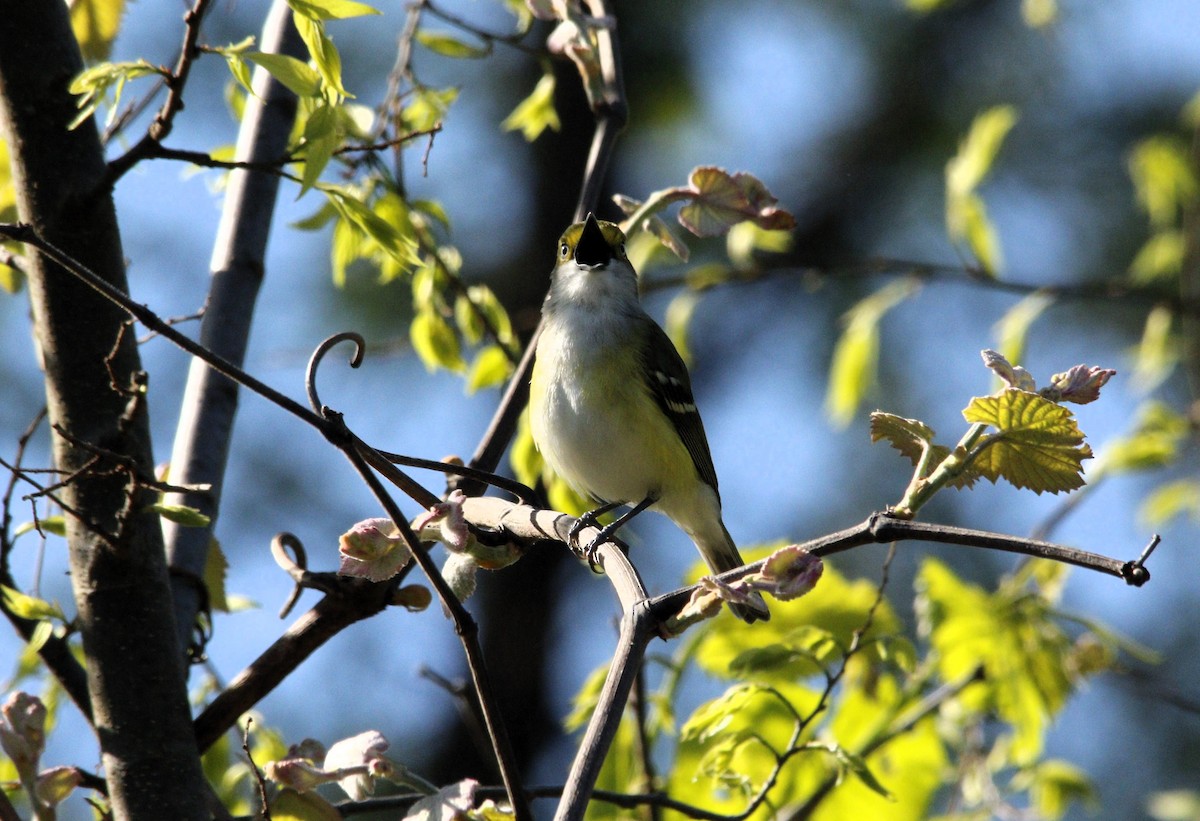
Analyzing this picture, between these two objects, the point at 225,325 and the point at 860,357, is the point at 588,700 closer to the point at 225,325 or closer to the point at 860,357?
the point at 225,325

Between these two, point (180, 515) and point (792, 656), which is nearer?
point (180, 515)

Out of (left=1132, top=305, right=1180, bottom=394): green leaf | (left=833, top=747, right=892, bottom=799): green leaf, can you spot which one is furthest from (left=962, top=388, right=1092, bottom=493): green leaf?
(left=1132, top=305, right=1180, bottom=394): green leaf

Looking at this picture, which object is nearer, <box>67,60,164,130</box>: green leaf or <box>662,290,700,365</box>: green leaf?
<box>67,60,164,130</box>: green leaf

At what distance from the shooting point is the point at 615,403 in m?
3.34

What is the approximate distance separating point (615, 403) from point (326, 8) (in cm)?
175

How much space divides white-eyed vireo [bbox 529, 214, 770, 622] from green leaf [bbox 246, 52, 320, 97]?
54.0 inches

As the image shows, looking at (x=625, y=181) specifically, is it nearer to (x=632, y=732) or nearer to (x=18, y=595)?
(x=632, y=732)

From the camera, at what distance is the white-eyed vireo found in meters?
3.30

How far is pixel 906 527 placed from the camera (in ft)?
3.55

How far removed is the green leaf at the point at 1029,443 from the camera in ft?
4.22

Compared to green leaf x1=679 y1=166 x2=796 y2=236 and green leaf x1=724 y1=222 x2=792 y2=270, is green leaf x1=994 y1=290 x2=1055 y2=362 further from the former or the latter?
green leaf x1=679 y1=166 x2=796 y2=236

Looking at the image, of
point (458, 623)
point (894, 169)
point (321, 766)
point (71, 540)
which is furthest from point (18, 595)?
point (894, 169)

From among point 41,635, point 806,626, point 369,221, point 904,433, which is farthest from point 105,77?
point 806,626

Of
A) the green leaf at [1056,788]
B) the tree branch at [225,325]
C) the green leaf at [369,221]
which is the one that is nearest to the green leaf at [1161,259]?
the green leaf at [1056,788]
